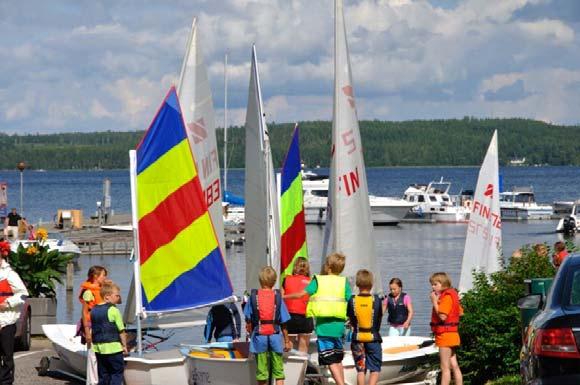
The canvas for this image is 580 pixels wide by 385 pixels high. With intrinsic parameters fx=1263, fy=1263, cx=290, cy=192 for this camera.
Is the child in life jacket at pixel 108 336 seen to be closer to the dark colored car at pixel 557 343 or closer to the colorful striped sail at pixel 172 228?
the colorful striped sail at pixel 172 228

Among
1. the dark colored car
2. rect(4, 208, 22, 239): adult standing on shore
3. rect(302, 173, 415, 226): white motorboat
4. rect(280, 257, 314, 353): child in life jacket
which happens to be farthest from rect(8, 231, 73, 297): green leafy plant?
rect(302, 173, 415, 226): white motorboat

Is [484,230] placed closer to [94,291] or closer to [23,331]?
[23,331]

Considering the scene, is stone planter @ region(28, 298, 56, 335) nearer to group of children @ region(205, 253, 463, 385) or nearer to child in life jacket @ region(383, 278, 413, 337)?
child in life jacket @ region(383, 278, 413, 337)

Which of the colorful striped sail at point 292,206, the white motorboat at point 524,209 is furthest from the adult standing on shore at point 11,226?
the white motorboat at point 524,209

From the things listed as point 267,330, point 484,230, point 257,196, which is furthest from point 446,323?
point 484,230

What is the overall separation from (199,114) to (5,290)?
560 centimetres

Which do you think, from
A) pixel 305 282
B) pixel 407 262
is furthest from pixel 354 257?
pixel 407 262

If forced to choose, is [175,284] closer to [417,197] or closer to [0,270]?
[0,270]

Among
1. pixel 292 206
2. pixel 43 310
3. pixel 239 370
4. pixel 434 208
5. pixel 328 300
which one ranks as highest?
pixel 434 208

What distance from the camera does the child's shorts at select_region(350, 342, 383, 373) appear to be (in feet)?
46.9

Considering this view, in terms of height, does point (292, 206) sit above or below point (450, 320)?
above

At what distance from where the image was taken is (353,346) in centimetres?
1449

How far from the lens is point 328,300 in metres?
14.3

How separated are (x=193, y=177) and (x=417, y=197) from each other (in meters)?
71.5
